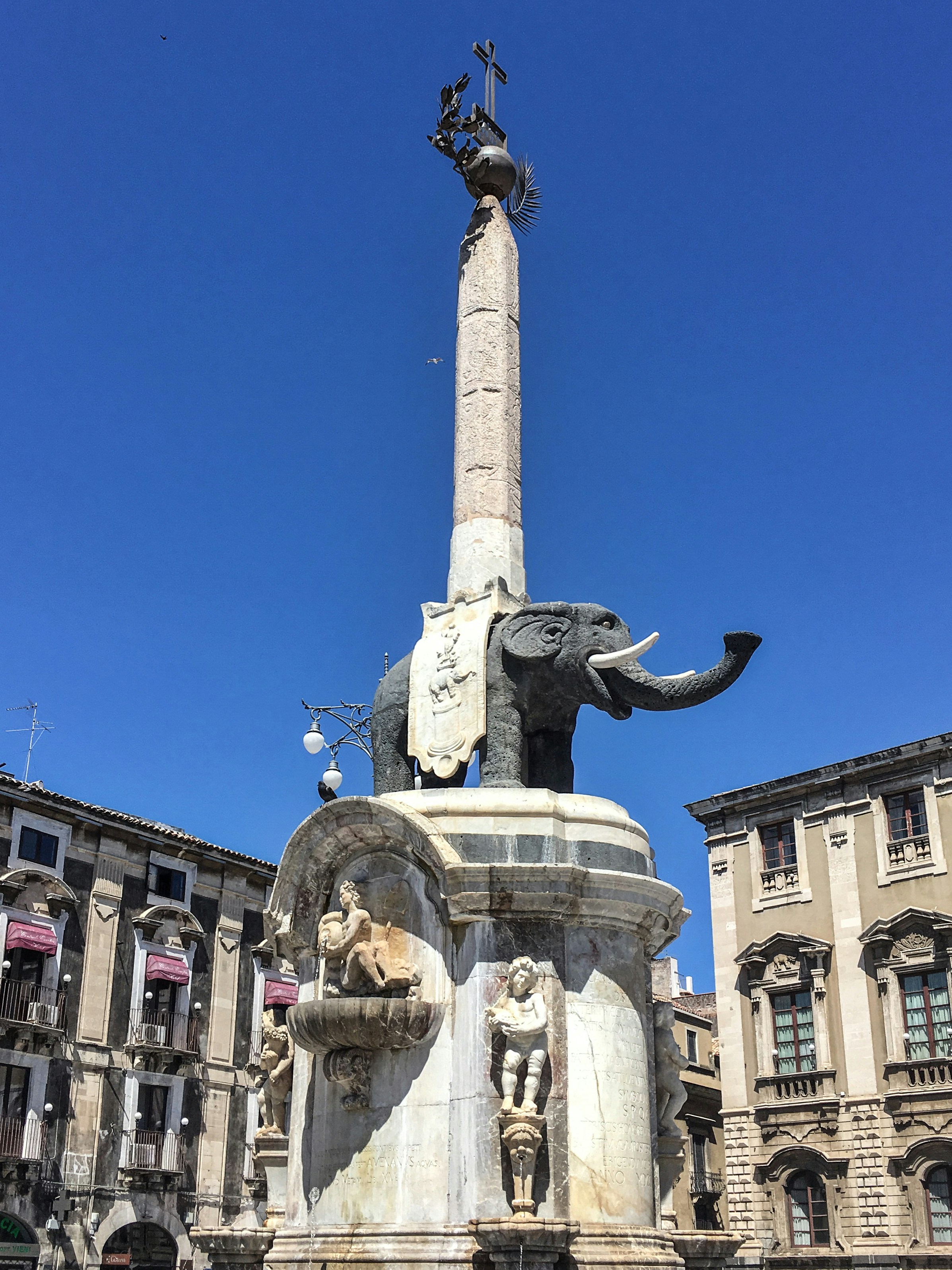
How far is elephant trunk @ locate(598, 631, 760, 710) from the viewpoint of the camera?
12.2 m

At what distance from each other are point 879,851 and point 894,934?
235cm

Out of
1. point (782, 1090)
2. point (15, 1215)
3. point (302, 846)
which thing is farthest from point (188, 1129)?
point (302, 846)

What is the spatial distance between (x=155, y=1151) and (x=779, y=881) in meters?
18.8

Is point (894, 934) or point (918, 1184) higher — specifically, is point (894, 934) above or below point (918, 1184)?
above

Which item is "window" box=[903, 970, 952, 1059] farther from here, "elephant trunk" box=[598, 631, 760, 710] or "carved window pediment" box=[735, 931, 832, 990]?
"elephant trunk" box=[598, 631, 760, 710]

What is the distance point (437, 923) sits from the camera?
463 inches

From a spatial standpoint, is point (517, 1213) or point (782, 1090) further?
point (782, 1090)

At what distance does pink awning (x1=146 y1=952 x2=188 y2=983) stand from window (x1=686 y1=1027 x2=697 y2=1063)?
20812 millimetres

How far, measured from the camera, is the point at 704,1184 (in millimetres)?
43812

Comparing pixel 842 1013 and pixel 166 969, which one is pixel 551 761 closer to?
pixel 842 1013

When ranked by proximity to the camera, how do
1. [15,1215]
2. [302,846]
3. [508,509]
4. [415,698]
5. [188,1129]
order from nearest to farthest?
[302,846]
[415,698]
[508,509]
[15,1215]
[188,1129]

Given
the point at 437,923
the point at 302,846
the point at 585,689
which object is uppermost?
the point at 585,689

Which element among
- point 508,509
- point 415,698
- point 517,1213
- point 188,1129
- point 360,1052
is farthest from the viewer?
point 188,1129

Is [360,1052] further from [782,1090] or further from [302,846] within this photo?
[782,1090]
